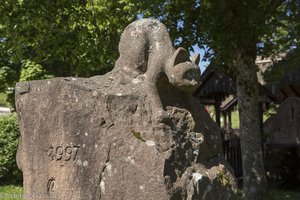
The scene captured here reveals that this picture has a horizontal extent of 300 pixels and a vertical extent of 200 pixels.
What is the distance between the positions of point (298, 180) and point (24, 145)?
917 cm

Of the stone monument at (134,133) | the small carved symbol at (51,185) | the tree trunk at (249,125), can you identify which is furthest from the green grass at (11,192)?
the stone monument at (134,133)

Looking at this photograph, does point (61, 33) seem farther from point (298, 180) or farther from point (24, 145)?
point (298, 180)

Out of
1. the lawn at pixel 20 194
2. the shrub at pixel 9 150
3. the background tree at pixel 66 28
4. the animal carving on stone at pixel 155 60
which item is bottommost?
the lawn at pixel 20 194

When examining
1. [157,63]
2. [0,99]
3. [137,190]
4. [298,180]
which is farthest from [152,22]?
[0,99]

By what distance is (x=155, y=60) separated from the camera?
3.68 metres

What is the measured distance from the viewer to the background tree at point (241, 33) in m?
8.06

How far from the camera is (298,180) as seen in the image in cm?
1169

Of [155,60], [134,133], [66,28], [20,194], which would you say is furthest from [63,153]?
[20,194]

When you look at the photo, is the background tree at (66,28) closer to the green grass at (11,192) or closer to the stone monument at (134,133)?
the green grass at (11,192)

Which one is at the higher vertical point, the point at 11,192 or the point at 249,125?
the point at 249,125

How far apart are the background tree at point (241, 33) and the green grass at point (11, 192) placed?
4.85 metres

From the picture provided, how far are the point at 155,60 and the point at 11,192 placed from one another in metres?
7.99

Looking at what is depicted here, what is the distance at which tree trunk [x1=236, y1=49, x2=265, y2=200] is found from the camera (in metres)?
8.60

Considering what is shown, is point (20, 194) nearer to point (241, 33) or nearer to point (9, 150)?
point (9, 150)
